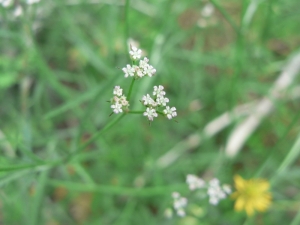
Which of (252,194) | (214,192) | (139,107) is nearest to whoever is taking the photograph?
(214,192)

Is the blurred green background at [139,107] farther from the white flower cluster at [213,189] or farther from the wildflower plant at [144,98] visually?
the wildflower plant at [144,98]

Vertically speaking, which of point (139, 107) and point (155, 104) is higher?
point (139, 107)

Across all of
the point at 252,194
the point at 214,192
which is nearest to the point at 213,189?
the point at 214,192

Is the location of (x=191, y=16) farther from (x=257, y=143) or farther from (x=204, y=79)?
(x=257, y=143)

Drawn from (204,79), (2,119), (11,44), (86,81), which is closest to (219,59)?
(204,79)

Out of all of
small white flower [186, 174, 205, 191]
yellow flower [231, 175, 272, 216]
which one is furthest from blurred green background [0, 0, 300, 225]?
small white flower [186, 174, 205, 191]

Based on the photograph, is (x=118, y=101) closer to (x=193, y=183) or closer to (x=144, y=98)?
(x=144, y=98)

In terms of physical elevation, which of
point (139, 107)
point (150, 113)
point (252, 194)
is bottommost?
point (150, 113)

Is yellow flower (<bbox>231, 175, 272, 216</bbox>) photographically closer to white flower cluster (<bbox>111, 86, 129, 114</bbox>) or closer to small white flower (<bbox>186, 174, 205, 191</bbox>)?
small white flower (<bbox>186, 174, 205, 191</bbox>)

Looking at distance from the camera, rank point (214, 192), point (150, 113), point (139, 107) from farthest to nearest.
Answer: point (139, 107) < point (214, 192) < point (150, 113)
